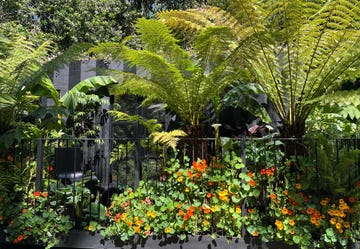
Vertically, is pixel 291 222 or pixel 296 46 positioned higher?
pixel 296 46

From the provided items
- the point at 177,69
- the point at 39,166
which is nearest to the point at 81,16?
the point at 39,166

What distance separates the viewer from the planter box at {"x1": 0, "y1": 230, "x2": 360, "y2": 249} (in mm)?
3443

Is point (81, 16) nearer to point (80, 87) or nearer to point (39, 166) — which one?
point (80, 87)

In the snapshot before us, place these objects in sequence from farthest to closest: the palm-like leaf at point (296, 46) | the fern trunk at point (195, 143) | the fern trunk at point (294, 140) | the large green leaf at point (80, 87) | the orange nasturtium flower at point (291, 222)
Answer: the large green leaf at point (80, 87) → the fern trunk at point (195, 143) → the fern trunk at point (294, 140) → the palm-like leaf at point (296, 46) → the orange nasturtium flower at point (291, 222)

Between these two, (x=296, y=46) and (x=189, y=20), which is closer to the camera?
(x=296, y=46)

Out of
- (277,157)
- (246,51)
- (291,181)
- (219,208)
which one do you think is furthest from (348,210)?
(246,51)

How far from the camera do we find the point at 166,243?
3.58m

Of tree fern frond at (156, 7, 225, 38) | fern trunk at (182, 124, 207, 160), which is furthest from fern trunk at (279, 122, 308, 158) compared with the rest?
tree fern frond at (156, 7, 225, 38)

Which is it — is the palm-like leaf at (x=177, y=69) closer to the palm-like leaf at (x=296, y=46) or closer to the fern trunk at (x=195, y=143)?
the fern trunk at (x=195, y=143)

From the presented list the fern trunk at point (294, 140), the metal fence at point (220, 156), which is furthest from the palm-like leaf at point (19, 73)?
the fern trunk at point (294, 140)

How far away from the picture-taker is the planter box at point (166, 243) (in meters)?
3.44

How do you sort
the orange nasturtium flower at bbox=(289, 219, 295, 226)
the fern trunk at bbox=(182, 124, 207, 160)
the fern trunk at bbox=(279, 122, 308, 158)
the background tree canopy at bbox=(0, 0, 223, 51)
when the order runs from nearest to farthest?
1. the orange nasturtium flower at bbox=(289, 219, 295, 226)
2. the fern trunk at bbox=(279, 122, 308, 158)
3. the fern trunk at bbox=(182, 124, 207, 160)
4. the background tree canopy at bbox=(0, 0, 223, 51)

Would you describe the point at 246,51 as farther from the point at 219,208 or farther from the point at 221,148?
the point at 219,208

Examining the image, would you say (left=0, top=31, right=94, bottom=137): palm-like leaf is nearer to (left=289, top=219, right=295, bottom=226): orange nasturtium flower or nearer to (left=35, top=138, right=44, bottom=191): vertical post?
(left=35, top=138, right=44, bottom=191): vertical post
